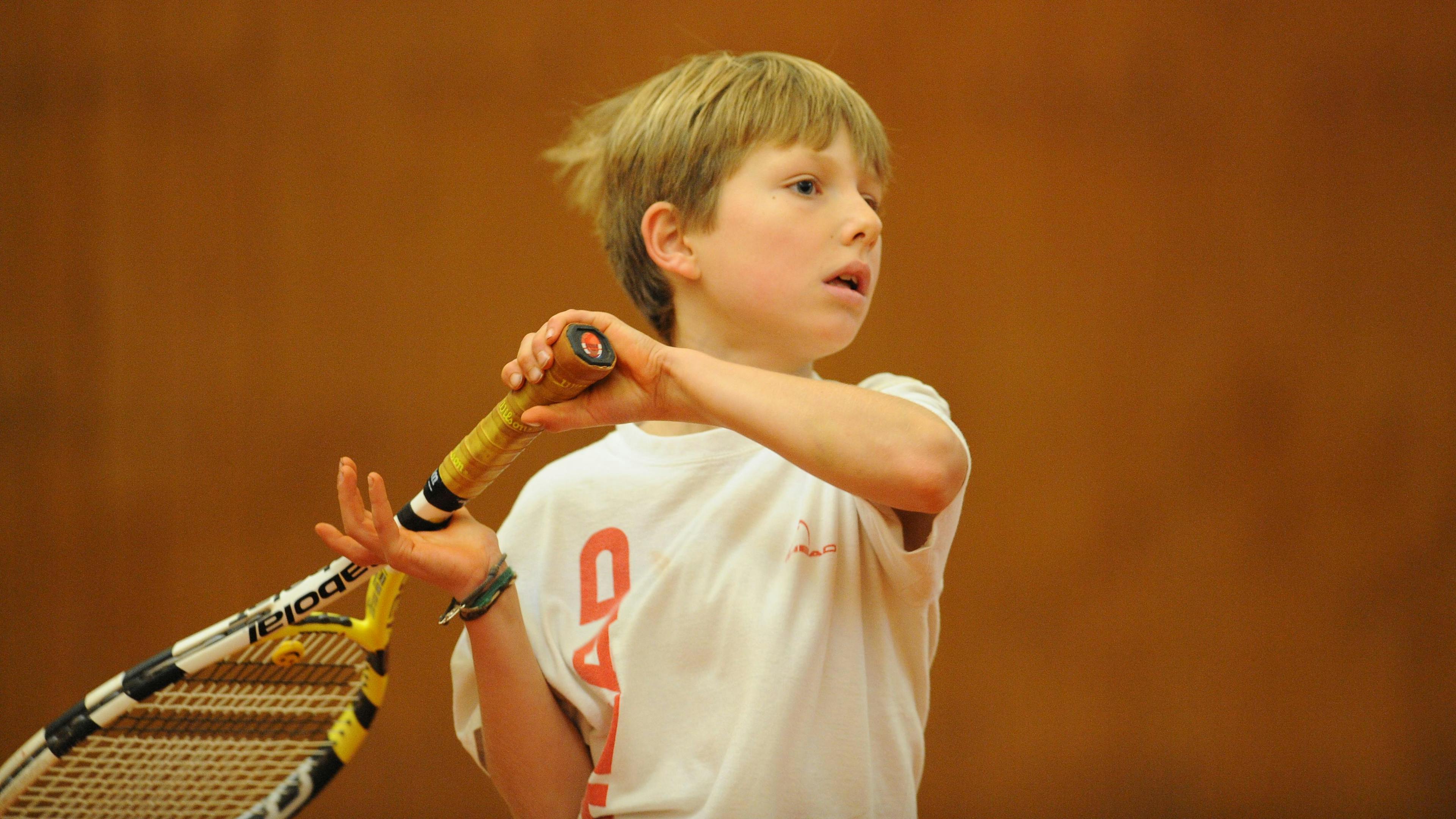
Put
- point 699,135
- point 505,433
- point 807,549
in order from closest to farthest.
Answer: point 505,433, point 807,549, point 699,135

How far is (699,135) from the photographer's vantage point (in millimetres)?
1317

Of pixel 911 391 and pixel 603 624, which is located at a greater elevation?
pixel 911 391

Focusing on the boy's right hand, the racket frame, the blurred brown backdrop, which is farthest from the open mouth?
the blurred brown backdrop

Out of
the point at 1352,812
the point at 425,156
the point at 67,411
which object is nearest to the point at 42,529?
the point at 67,411

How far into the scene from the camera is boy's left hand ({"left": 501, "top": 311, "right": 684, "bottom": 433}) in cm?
104

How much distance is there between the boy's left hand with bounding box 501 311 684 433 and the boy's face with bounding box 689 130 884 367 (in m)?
0.21

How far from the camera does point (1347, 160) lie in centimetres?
303

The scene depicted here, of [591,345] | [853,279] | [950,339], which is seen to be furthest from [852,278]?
[950,339]

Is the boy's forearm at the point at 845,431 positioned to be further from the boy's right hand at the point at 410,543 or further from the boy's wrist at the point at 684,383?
the boy's right hand at the point at 410,543

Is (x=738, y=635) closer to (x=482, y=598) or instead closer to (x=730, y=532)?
(x=730, y=532)

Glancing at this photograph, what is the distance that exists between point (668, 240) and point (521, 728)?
0.57 metres

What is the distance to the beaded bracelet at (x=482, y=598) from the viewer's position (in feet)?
3.81

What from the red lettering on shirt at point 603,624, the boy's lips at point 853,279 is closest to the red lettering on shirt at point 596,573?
the red lettering on shirt at point 603,624

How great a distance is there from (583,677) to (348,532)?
0.30 m
